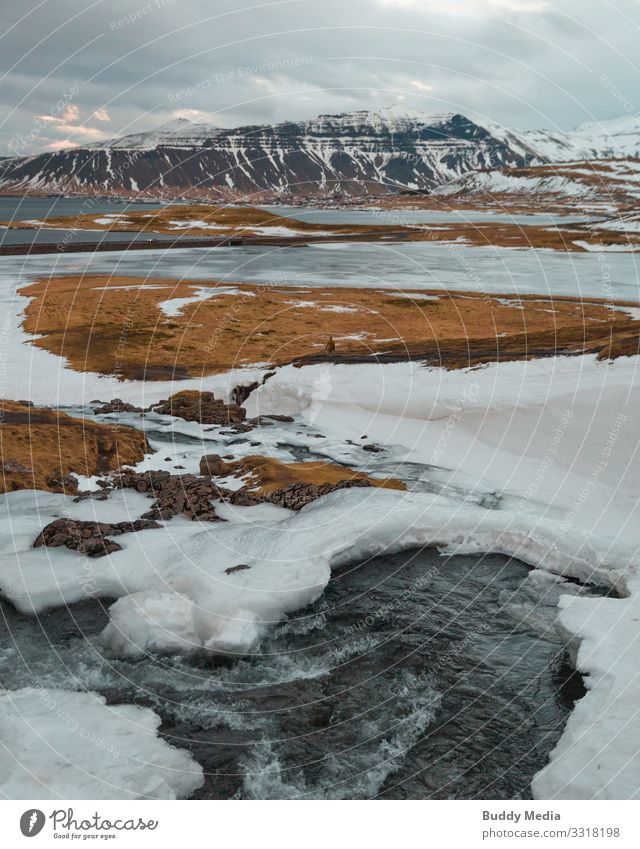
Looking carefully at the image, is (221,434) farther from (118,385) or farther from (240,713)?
(240,713)

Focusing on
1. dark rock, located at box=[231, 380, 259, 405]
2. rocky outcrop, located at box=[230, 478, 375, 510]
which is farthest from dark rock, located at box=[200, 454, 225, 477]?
dark rock, located at box=[231, 380, 259, 405]

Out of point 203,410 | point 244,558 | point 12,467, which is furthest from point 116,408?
point 244,558

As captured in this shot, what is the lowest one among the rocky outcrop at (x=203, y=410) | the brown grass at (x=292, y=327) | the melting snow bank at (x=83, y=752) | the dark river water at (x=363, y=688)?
the melting snow bank at (x=83, y=752)

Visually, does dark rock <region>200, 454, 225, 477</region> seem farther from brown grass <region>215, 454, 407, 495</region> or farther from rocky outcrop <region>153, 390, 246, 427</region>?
rocky outcrop <region>153, 390, 246, 427</region>

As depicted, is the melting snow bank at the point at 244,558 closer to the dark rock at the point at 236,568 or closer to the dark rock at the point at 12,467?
the dark rock at the point at 236,568
